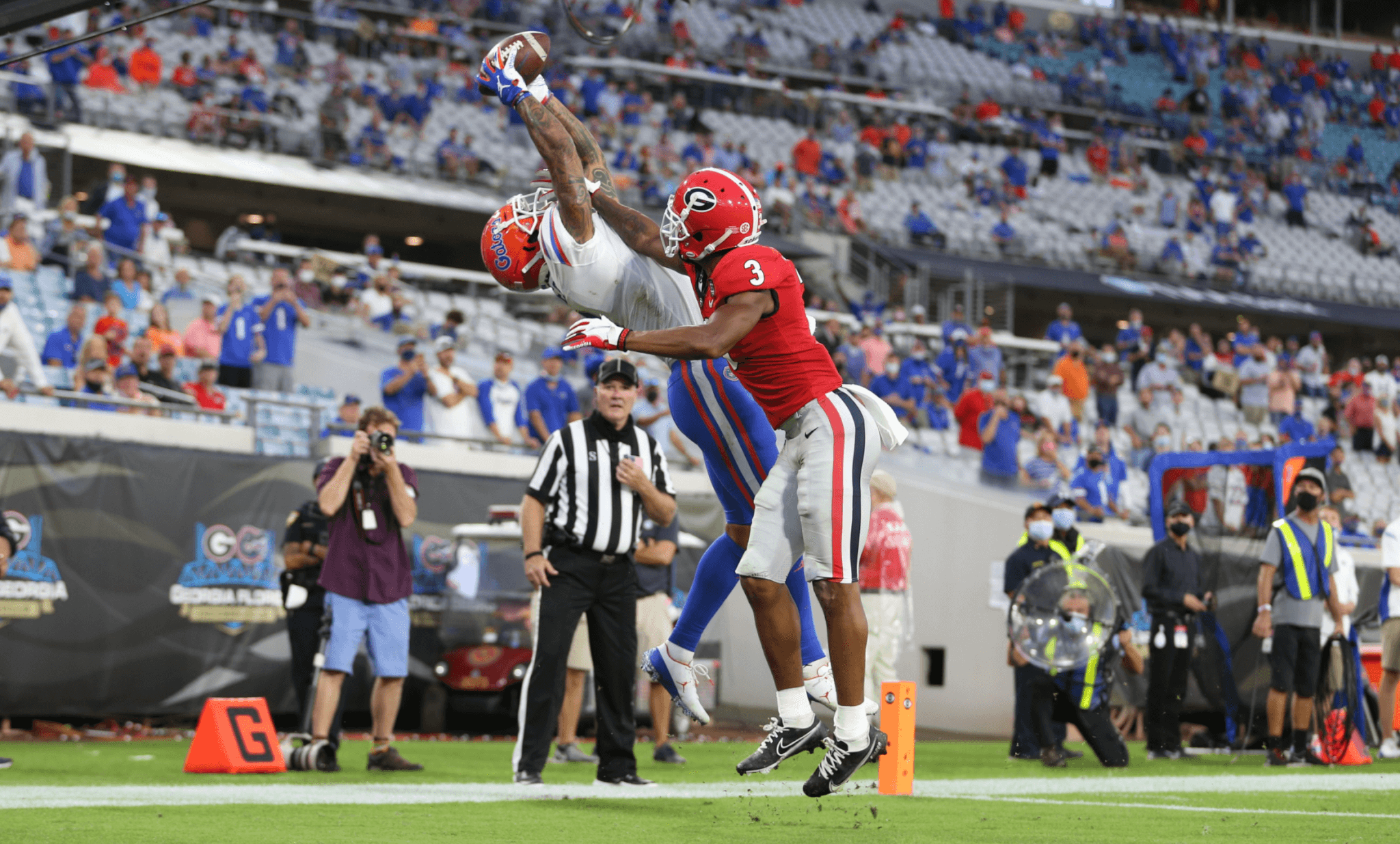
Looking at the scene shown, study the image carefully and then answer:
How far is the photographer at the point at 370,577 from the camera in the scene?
8.43 m

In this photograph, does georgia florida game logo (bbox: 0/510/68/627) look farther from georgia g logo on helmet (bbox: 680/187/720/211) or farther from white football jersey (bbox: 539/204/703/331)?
georgia g logo on helmet (bbox: 680/187/720/211)

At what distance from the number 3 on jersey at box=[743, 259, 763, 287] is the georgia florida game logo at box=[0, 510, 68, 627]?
22.6 ft

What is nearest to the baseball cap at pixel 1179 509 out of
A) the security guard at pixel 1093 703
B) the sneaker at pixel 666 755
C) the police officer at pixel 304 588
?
the security guard at pixel 1093 703

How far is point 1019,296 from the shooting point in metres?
29.5

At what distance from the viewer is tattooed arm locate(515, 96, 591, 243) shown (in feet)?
18.0

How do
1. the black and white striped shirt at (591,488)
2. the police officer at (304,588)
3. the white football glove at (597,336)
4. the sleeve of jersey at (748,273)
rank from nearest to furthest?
the white football glove at (597,336), the sleeve of jersey at (748,273), the black and white striped shirt at (591,488), the police officer at (304,588)

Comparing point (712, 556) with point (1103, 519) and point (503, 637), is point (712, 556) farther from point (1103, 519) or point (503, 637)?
point (1103, 519)

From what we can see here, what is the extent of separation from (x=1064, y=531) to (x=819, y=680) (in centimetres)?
561

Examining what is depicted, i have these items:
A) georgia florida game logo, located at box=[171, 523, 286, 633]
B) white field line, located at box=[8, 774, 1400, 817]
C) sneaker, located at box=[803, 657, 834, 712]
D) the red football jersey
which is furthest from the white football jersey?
georgia florida game logo, located at box=[171, 523, 286, 633]

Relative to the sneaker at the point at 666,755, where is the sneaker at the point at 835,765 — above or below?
above

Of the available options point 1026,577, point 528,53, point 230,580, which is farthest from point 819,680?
point 230,580

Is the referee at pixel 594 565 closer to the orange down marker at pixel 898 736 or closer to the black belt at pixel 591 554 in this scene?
the black belt at pixel 591 554

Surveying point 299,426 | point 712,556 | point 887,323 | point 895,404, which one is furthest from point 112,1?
point 887,323

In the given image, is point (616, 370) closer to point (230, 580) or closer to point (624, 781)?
point (624, 781)
